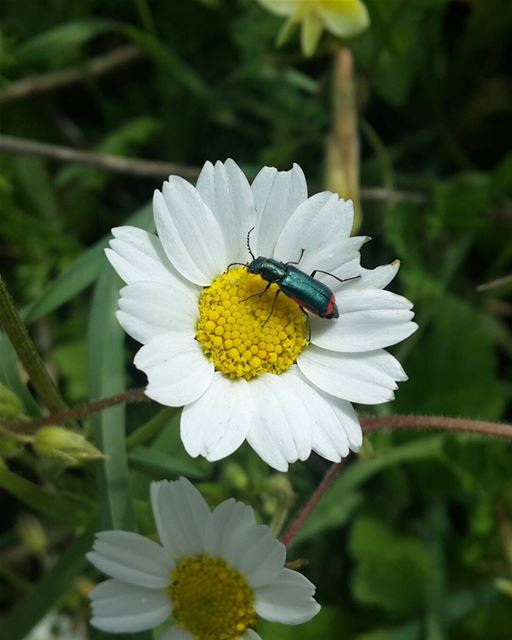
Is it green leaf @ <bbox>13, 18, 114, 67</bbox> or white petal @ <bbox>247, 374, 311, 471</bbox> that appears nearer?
white petal @ <bbox>247, 374, 311, 471</bbox>

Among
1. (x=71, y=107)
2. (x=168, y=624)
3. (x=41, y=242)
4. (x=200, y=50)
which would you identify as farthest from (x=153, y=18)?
(x=168, y=624)

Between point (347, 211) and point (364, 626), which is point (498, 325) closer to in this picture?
point (364, 626)

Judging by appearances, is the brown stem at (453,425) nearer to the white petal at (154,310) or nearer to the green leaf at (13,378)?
the white petal at (154,310)

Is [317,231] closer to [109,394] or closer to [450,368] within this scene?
[109,394]

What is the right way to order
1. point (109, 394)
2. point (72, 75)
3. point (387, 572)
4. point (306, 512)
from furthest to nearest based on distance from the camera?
1. point (72, 75)
2. point (387, 572)
3. point (109, 394)
4. point (306, 512)


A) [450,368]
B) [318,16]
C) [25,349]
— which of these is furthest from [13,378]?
[450,368]

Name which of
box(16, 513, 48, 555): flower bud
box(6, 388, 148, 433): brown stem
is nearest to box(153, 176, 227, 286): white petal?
box(6, 388, 148, 433): brown stem

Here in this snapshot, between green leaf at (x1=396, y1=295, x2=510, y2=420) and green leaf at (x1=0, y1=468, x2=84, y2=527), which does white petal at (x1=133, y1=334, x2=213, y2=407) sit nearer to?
green leaf at (x1=0, y1=468, x2=84, y2=527)

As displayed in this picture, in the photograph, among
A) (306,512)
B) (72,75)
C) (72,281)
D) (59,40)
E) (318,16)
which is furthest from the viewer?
(72,75)
